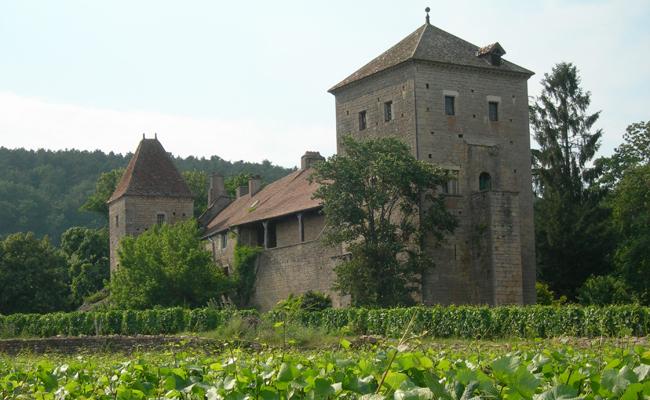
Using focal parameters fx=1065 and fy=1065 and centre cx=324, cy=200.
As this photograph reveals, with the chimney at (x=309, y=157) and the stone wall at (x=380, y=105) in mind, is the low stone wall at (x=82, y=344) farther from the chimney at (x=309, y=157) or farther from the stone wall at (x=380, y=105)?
the chimney at (x=309, y=157)

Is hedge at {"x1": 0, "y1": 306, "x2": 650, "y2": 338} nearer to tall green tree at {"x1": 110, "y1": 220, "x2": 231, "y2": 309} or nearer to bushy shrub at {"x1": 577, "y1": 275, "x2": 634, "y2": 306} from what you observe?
tall green tree at {"x1": 110, "y1": 220, "x2": 231, "y2": 309}

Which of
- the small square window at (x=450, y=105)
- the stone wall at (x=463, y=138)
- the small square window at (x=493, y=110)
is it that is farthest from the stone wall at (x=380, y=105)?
the small square window at (x=493, y=110)

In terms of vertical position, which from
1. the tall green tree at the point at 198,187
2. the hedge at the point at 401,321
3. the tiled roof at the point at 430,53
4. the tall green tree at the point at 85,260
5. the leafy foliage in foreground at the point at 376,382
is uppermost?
the tiled roof at the point at 430,53

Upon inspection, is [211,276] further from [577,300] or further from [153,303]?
[577,300]

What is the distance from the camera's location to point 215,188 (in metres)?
66.1

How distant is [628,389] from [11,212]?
332ft

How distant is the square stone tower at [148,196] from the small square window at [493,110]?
2251 centimetres

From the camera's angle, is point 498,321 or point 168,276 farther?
point 168,276

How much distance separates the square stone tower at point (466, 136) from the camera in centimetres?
4003

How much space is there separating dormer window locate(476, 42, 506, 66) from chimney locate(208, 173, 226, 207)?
84.5ft

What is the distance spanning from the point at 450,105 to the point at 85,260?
33622 millimetres

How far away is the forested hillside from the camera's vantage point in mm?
102750

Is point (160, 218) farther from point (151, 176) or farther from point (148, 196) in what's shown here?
point (151, 176)

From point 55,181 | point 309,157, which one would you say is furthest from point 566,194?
point 55,181
